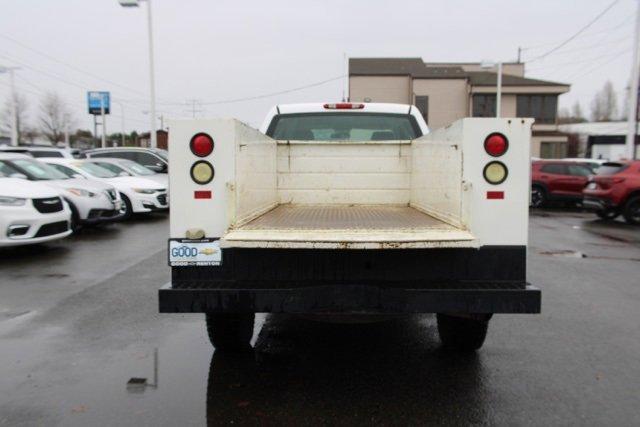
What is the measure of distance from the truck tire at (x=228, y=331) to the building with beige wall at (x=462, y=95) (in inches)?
1510

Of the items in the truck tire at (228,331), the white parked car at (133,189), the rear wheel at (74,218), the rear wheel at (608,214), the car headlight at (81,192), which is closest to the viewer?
the truck tire at (228,331)

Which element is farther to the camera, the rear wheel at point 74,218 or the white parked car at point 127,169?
the white parked car at point 127,169

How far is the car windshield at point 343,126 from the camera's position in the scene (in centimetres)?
581

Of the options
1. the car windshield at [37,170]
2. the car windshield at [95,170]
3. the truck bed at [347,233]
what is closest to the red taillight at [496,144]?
the truck bed at [347,233]

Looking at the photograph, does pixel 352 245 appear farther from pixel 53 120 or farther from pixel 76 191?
pixel 53 120

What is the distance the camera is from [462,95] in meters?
42.8

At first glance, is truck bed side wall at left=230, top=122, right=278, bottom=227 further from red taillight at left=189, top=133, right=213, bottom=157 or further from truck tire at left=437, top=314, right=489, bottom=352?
truck tire at left=437, top=314, right=489, bottom=352

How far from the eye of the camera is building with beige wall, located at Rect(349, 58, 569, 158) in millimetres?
42375

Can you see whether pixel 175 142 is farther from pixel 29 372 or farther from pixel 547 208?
pixel 547 208

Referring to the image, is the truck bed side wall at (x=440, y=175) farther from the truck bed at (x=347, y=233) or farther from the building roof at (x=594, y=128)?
the building roof at (x=594, y=128)

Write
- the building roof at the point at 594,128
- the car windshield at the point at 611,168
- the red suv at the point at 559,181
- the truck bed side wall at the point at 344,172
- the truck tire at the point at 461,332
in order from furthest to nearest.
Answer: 1. the building roof at the point at 594,128
2. the red suv at the point at 559,181
3. the car windshield at the point at 611,168
4. the truck bed side wall at the point at 344,172
5. the truck tire at the point at 461,332

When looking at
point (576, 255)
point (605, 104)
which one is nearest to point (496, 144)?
point (576, 255)

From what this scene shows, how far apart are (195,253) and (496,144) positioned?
1.93 metres

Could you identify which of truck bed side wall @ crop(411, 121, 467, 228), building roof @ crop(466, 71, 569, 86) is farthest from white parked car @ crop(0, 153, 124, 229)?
building roof @ crop(466, 71, 569, 86)
